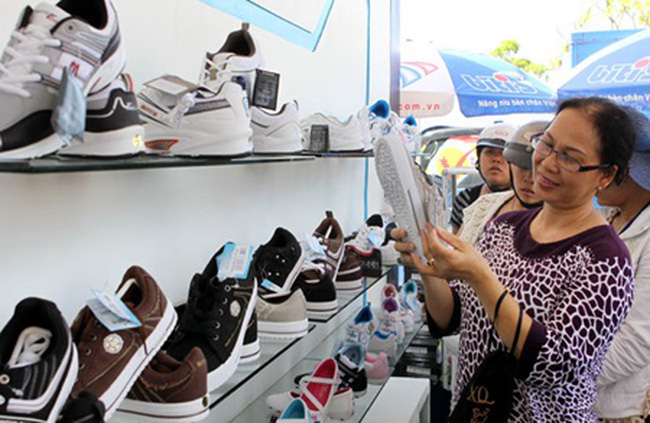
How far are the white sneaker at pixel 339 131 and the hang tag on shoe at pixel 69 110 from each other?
4.66 feet

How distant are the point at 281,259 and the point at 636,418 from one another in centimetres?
120

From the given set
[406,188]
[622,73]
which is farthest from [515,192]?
[622,73]

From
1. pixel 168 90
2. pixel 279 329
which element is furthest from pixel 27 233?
pixel 279 329

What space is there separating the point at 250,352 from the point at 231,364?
13cm

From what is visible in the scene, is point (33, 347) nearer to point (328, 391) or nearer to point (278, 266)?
point (278, 266)

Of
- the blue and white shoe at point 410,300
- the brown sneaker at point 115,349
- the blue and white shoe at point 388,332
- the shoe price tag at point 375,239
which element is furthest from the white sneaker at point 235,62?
the blue and white shoe at point 410,300

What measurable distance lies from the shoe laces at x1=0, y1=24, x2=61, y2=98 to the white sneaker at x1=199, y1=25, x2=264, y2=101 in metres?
0.58

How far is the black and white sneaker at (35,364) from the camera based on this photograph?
3.19 feet

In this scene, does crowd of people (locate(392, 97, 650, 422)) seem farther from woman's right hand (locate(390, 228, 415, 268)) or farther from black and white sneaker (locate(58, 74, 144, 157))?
black and white sneaker (locate(58, 74, 144, 157))

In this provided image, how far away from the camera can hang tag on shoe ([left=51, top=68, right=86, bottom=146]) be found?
103cm

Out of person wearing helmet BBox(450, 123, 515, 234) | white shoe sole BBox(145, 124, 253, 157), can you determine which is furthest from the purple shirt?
person wearing helmet BBox(450, 123, 515, 234)

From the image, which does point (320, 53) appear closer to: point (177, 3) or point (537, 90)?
point (177, 3)

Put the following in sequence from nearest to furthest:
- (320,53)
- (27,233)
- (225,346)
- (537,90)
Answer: (27,233) → (225,346) → (320,53) → (537,90)

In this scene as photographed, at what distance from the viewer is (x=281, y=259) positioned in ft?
6.31
